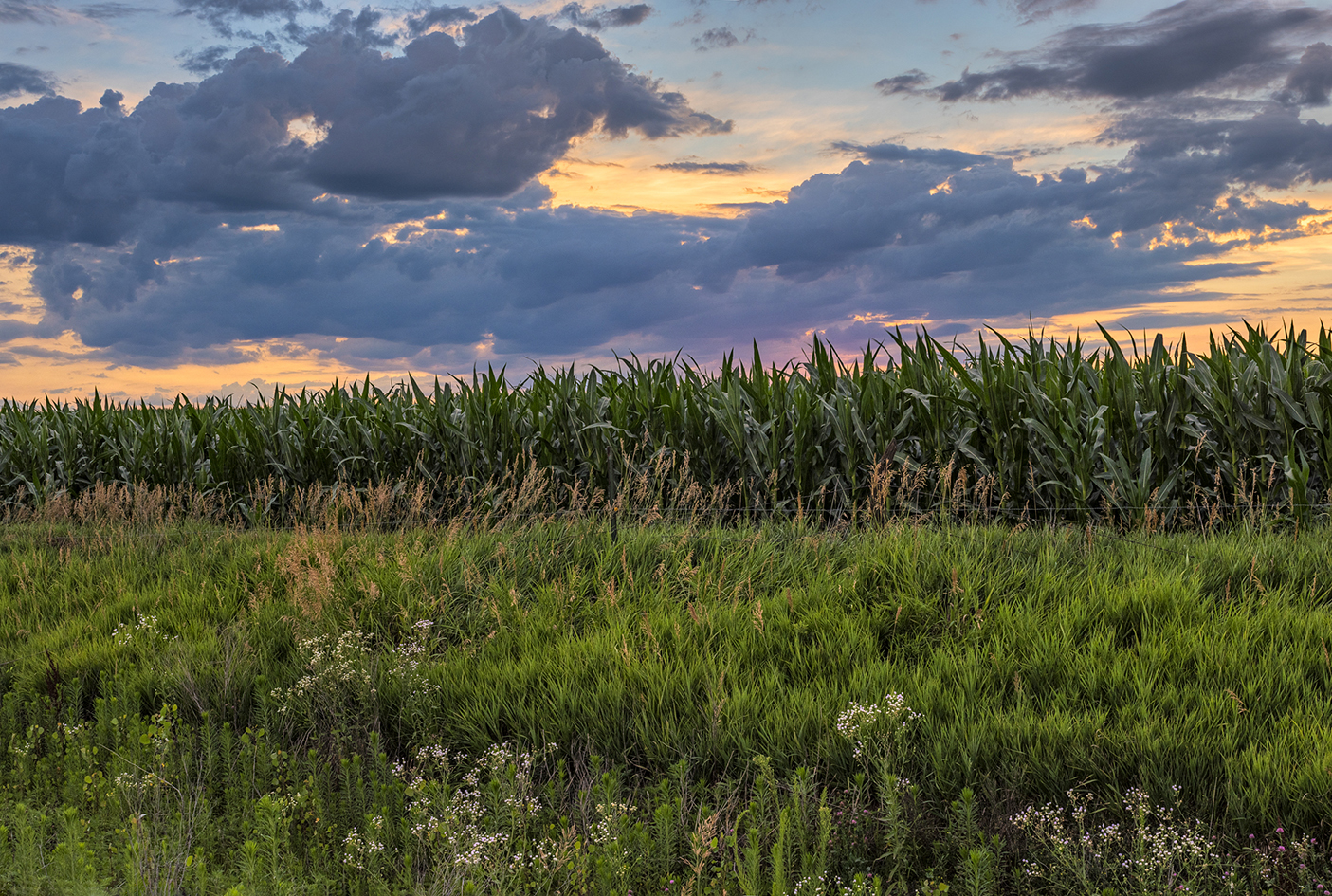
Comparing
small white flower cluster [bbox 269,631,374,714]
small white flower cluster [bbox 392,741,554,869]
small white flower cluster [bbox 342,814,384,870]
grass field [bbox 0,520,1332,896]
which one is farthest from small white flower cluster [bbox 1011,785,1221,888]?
small white flower cluster [bbox 269,631,374,714]

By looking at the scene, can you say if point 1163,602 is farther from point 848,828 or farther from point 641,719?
point 641,719

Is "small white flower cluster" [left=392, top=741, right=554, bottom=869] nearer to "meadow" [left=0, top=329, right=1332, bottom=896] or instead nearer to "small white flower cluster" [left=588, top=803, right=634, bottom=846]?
"meadow" [left=0, top=329, right=1332, bottom=896]

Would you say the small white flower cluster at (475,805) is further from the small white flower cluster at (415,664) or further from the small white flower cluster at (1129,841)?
the small white flower cluster at (1129,841)

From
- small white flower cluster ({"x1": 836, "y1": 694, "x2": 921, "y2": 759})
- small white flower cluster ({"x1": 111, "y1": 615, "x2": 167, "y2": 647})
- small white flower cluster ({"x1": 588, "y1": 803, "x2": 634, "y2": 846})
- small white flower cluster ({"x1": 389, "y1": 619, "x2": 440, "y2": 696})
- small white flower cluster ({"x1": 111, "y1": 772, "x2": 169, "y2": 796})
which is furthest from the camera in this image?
small white flower cluster ({"x1": 111, "y1": 615, "x2": 167, "y2": 647})

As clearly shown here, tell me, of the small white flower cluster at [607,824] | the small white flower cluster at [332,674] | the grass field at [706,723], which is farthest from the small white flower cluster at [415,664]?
the small white flower cluster at [607,824]

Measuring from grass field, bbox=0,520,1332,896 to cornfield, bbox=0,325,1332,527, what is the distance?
1.06 m

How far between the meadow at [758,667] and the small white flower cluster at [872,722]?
0.03 m

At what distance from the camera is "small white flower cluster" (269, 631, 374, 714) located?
4594 millimetres

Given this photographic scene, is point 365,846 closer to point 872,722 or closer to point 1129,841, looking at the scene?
point 872,722

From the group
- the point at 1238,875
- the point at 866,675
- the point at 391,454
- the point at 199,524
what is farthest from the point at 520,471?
the point at 1238,875

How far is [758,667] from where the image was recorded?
4.42 m

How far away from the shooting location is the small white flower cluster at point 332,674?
459cm

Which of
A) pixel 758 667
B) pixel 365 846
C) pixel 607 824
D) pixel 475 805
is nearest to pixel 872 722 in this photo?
A: pixel 758 667

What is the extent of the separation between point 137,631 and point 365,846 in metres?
3.64
